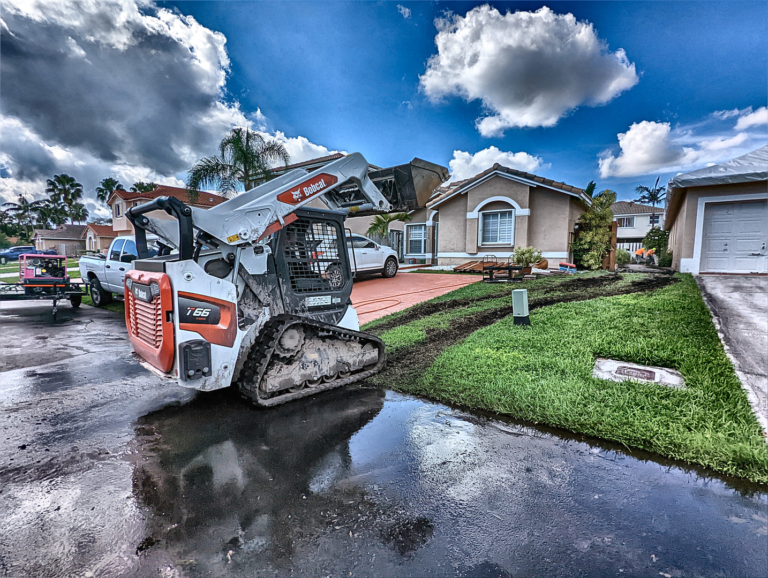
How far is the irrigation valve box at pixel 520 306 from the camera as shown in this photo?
6.37m

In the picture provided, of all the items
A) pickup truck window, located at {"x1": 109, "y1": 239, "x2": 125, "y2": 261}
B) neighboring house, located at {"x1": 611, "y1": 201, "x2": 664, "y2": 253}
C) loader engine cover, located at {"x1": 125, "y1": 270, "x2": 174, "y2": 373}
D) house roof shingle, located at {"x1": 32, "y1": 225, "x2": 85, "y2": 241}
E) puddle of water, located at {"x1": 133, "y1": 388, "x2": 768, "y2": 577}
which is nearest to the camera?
puddle of water, located at {"x1": 133, "y1": 388, "x2": 768, "y2": 577}

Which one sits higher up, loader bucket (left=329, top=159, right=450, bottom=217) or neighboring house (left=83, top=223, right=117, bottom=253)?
neighboring house (left=83, top=223, right=117, bottom=253)

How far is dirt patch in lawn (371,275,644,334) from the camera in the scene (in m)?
7.84

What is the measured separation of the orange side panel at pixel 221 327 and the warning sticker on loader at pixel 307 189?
3.73 ft

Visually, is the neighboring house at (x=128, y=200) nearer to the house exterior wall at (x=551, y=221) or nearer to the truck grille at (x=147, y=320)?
the house exterior wall at (x=551, y=221)

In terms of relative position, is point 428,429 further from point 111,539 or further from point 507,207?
point 507,207

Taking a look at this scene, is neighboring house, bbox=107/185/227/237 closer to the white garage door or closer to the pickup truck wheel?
the pickup truck wheel

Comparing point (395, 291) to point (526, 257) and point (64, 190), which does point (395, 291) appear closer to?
point (526, 257)

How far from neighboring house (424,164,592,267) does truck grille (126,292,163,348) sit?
14976 millimetres

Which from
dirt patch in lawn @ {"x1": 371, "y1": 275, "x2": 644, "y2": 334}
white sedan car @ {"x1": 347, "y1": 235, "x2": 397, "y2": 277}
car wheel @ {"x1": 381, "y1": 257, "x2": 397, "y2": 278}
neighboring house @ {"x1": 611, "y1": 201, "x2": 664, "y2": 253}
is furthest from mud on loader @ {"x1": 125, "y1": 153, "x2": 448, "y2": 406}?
neighboring house @ {"x1": 611, "y1": 201, "x2": 664, "y2": 253}

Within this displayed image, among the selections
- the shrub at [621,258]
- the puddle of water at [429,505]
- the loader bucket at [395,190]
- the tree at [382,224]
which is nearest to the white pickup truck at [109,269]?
the loader bucket at [395,190]

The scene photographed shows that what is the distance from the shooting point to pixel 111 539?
2115 millimetres

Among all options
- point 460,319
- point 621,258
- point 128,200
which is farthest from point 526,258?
point 128,200

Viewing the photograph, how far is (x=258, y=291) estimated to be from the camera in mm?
3783
